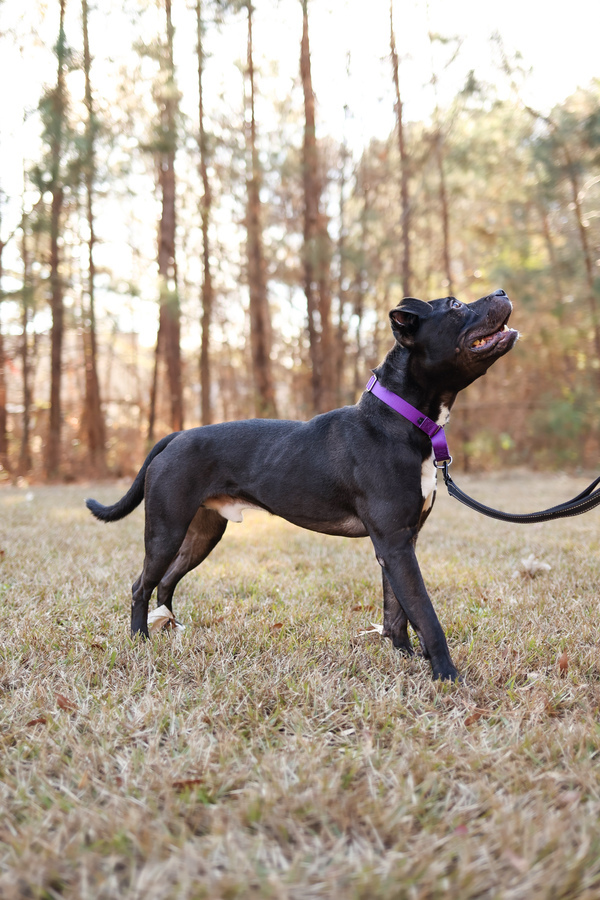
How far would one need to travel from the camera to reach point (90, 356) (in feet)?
52.0

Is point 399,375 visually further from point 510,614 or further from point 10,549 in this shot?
point 10,549

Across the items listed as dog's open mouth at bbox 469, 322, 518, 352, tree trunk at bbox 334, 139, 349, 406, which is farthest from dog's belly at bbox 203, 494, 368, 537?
tree trunk at bbox 334, 139, 349, 406

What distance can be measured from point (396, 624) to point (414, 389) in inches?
45.4

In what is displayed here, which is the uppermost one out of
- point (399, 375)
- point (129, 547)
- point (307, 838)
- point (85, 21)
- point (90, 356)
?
point (85, 21)

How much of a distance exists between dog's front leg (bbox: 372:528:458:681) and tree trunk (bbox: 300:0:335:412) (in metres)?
11.8

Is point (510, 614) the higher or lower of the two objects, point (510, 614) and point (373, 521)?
the lower

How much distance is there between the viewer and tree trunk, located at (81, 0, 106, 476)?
44.9ft

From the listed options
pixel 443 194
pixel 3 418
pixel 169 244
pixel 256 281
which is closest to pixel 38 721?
pixel 256 281


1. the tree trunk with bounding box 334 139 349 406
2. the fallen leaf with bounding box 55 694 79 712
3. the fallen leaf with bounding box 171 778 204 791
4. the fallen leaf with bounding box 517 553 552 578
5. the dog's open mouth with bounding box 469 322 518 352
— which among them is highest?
the tree trunk with bounding box 334 139 349 406

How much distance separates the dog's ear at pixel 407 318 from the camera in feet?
9.57

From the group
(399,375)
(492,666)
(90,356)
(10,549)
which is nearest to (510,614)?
(492,666)

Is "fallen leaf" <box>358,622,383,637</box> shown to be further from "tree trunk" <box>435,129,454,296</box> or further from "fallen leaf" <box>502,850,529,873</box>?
"tree trunk" <box>435,129,454,296</box>

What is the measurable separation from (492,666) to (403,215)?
1426 centimetres

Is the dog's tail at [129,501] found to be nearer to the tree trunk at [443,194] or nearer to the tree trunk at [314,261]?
the tree trunk at [314,261]
